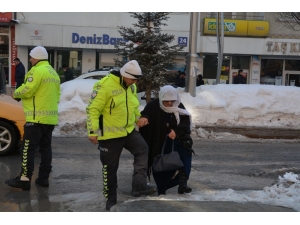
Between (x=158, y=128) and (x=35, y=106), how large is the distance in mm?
1614

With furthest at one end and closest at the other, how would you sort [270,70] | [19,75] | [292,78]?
[292,78] < [270,70] < [19,75]

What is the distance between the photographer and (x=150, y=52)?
13.9 metres

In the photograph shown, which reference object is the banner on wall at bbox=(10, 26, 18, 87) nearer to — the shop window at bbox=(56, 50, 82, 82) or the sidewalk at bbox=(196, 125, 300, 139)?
the shop window at bbox=(56, 50, 82, 82)

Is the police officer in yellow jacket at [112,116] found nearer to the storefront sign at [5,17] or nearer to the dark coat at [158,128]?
the dark coat at [158,128]

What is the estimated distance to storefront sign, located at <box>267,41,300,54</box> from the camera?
27.8 metres

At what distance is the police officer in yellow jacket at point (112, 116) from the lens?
5082 millimetres

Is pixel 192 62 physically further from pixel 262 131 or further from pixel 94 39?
pixel 94 39

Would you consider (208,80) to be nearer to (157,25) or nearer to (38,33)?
(38,33)

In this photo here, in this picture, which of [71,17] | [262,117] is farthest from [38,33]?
[262,117]

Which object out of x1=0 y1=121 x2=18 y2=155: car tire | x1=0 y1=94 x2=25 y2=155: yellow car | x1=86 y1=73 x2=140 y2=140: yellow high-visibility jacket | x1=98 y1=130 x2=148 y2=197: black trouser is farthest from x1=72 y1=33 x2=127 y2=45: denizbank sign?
x1=86 y1=73 x2=140 y2=140: yellow high-visibility jacket

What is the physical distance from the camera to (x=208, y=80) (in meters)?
28.5

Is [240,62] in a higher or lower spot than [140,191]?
higher

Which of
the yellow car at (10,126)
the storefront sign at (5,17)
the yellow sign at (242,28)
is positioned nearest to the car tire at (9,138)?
the yellow car at (10,126)

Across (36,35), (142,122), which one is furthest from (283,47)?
(142,122)
